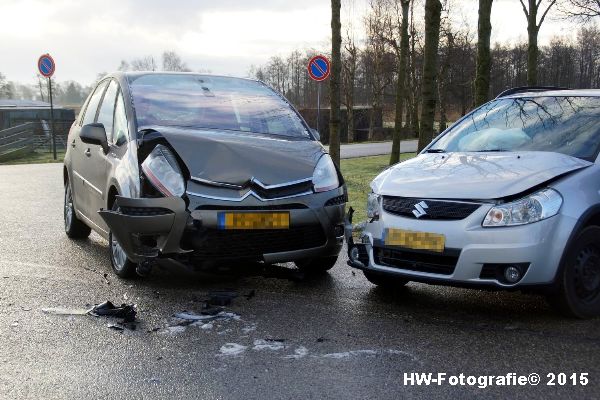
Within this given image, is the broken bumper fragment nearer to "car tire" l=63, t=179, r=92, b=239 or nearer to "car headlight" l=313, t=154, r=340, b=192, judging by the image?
"car headlight" l=313, t=154, r=340, b=192

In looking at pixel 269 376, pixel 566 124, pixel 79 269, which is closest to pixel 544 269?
pixel 566 124

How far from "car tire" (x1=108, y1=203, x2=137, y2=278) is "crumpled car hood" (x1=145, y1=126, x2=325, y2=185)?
0.78m

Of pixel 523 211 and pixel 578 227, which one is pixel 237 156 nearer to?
pixel 523 211

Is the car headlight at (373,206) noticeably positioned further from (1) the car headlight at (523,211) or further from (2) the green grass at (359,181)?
(2) the green grass at (359,181)

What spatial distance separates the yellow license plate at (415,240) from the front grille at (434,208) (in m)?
0.12

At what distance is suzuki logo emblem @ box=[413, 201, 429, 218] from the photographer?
14.4 ft

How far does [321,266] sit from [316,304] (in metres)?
0.87

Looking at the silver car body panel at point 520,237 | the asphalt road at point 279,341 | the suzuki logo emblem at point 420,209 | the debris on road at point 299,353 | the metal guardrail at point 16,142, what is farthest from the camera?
the metal guardrail at point 16,142

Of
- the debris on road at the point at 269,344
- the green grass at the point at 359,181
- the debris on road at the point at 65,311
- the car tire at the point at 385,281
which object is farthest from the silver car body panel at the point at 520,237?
the debris on road at the point at 65,311

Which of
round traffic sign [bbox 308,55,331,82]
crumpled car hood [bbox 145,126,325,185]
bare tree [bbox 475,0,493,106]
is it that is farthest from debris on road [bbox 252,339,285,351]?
round traffic sign [bbox 308,55,331,82]

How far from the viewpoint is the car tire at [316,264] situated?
5664mm

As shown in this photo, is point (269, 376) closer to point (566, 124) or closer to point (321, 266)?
point (321, 266)

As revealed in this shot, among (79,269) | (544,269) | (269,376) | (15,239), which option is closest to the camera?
(269,376)

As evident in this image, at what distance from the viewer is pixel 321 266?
573cm
